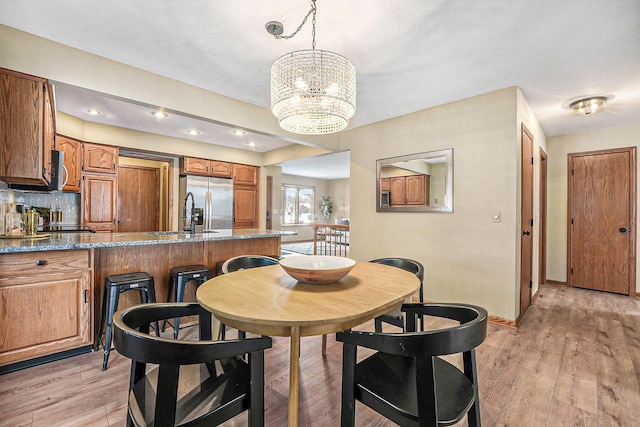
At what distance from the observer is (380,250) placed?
4.08m

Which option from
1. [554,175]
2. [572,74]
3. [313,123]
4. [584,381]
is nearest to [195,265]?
[313,123]

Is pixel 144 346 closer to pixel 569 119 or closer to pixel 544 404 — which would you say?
pixel 544 404

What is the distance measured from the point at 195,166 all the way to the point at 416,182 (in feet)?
12.8

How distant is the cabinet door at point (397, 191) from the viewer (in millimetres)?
3797

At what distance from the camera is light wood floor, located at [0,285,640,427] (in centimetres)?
162

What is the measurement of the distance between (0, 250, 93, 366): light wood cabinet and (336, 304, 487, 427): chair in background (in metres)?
2.13

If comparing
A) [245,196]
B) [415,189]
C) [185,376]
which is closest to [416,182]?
[415,189]

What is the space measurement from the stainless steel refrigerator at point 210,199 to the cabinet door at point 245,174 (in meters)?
0.21

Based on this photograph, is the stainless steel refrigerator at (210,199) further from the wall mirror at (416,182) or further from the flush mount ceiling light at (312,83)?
the flush mount ceiling light at (312,83)

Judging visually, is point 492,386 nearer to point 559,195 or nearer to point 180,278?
point 180,278

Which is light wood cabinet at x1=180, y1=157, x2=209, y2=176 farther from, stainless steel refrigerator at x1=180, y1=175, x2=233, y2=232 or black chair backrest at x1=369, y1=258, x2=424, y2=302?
black chair backrest at x1=369, y1=258, x2=424, y2=302

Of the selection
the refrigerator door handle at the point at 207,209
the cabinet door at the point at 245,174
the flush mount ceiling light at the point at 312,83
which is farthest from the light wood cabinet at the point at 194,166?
the flush mount ceiling light at the point at 312,83

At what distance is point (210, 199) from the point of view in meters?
5.53

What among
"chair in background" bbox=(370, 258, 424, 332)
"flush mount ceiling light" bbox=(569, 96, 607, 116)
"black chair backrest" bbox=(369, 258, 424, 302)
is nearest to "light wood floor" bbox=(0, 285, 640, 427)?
"chair in background" bbox=(370, 258, 424, 332)
